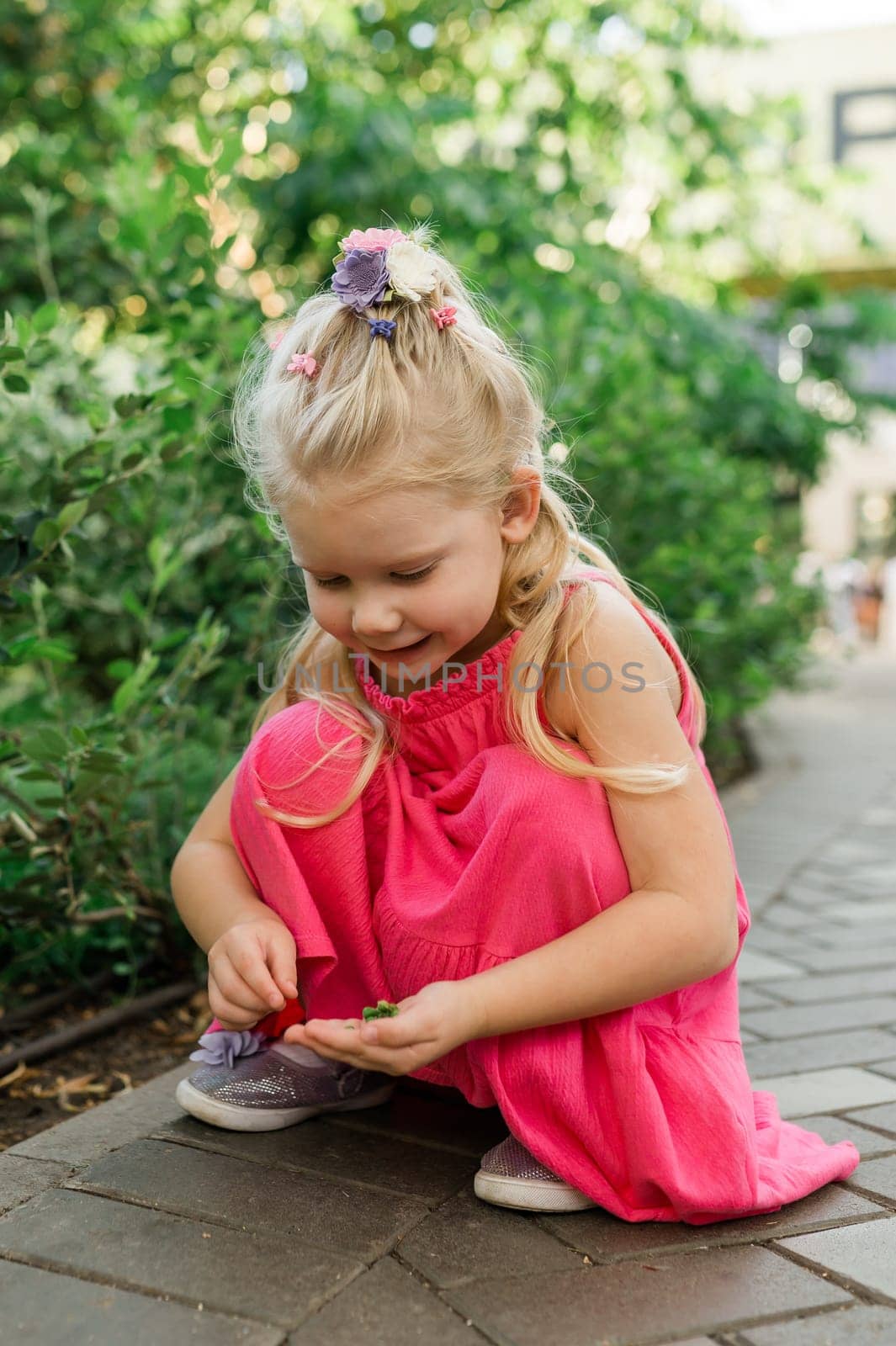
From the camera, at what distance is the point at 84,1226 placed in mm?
1602

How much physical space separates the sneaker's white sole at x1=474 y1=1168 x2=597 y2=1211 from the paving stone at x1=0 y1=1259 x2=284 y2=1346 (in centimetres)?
40

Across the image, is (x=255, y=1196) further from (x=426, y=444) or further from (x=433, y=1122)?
(x=426, y=444)

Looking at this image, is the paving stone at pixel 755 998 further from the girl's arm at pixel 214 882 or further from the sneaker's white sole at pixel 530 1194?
the girl's arm at pixel 214 882

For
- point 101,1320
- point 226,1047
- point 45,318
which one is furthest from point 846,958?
point 45,318

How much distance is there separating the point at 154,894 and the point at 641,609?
1129 millimetres

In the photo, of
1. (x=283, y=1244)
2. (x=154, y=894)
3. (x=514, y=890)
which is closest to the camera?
(x=283, y=1244)

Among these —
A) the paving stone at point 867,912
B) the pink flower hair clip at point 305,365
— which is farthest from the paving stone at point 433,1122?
the paving stone at point 867,912

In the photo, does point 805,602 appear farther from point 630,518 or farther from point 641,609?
point 641,609

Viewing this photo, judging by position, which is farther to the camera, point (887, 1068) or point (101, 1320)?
point (887, 1068)

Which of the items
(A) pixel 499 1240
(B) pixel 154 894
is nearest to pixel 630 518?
(B) pixel 154 894

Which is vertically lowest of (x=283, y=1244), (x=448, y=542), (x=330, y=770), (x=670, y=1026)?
(x=283, y=1244)

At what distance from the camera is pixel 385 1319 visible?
4.68 ft

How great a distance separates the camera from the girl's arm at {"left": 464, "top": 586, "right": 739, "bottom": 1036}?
165cm

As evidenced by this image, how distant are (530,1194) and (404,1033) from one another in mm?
315
